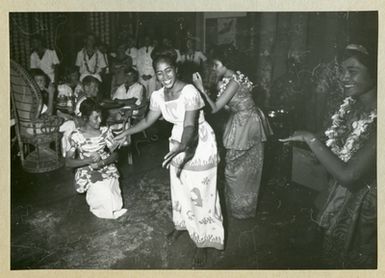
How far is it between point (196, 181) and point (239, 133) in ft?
1.34

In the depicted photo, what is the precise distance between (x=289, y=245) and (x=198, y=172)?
70cm

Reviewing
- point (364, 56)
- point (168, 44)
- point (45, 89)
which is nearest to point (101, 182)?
point (45, 89)

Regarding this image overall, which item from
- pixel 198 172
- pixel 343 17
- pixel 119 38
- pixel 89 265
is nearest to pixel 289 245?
A: pixel 198 172

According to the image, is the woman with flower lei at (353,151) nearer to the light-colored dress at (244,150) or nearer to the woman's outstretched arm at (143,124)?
the light-colored dress at (244,150)

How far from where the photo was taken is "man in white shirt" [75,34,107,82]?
2.68m

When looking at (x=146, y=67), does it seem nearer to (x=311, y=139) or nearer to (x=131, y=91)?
(x=131, y=91)

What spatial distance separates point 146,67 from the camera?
9.05ft

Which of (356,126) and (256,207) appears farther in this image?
(256,207)

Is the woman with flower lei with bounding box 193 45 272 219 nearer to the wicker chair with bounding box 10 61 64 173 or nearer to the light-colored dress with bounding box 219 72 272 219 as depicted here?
the light-colored dress with bounding box 219 72 272 219

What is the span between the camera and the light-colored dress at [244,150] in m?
2.81

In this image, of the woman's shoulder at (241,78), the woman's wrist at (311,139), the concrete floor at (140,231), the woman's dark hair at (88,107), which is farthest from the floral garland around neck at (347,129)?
the woman's dark hair at (88,107)

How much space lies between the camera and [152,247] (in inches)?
110

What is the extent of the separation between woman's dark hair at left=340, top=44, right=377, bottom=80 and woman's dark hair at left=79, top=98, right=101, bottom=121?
56.6 inches
